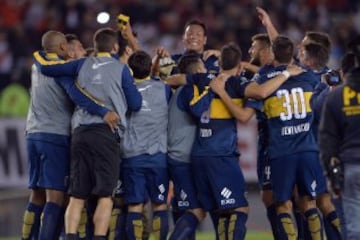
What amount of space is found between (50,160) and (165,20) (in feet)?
33.2

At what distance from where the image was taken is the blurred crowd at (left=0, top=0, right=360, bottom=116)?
72.1ft

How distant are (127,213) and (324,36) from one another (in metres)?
2.74

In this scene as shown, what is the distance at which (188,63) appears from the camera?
43.9 ft

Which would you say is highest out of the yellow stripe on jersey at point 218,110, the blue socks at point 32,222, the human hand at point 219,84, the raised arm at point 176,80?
the raised arm at point 176,80

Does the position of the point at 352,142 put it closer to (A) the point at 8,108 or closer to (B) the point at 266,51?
(B) the point at 266,51

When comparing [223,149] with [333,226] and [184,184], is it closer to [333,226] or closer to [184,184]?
[184,184]

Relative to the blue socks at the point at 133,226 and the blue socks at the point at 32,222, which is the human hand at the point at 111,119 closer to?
the blue socks at the point at 133,226

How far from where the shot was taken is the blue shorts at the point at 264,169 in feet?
44.0

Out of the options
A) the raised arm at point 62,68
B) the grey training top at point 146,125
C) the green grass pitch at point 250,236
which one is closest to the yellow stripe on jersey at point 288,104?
the grey training top at point 146,125

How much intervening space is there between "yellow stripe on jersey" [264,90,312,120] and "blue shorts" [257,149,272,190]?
52 cm

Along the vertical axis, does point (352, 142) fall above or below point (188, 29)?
below

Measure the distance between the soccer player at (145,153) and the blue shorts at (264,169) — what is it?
984 millimetres

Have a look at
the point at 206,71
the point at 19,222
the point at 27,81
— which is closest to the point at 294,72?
the point at 206,71

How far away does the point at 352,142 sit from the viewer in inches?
424
